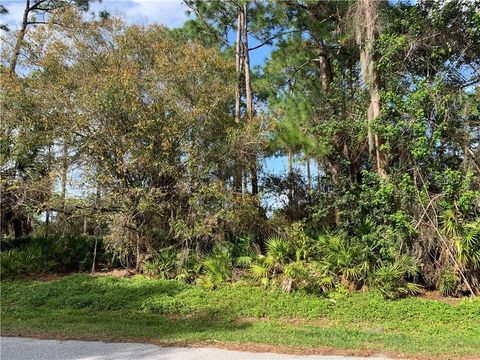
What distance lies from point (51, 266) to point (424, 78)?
489 inches

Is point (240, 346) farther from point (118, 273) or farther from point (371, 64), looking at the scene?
point (371, 64)

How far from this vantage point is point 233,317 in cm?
972

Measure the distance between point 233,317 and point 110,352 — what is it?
142 inches

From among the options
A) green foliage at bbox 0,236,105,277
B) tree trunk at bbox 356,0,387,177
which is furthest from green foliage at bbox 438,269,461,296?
green foliage at bbox 0,236,105,277

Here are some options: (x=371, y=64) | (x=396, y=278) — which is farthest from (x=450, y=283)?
(x=371, y=64)

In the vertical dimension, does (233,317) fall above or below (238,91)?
below

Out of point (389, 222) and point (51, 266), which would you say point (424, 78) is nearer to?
point (389, 222)

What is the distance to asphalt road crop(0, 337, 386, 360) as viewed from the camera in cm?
629

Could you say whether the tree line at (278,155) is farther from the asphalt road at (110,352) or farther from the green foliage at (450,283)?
the asphalt road at (110,352)

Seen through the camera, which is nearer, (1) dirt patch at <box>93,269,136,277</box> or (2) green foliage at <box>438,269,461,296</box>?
(2) green foliage at <box>438,269,461,296</box>

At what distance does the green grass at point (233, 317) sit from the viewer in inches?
291

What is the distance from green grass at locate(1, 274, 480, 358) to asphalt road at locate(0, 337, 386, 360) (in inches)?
18.6

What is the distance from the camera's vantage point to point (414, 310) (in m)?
9.69

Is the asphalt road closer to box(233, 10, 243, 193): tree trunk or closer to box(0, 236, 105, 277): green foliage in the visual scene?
box(233, 10, 243, 193): tree trunk
